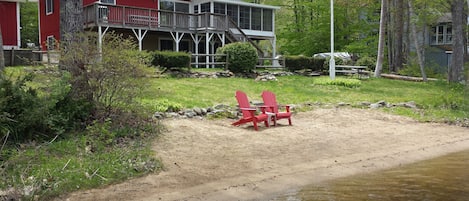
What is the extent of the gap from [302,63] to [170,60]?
8118mm

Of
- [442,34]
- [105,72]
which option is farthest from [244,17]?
[442,34]

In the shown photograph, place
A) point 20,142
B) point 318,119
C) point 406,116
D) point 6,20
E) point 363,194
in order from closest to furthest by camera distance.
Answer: point 363,194
point 20,142
point 318,119
point 406,116
point 6,20

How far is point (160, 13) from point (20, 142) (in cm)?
1837

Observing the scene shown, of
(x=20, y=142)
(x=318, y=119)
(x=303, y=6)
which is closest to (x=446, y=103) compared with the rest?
(x=318, y=119)

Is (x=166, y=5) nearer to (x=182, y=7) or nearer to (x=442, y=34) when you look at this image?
(x=182, y=7)

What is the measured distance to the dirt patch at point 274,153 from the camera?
667 cm

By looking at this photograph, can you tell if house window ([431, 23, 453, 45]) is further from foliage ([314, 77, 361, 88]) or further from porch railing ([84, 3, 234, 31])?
foliage ([314, 77, 361, 88])

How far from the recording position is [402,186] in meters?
7.03

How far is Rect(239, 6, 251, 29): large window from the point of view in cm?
3031

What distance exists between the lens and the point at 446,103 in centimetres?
1524

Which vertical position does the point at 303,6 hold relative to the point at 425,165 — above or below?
above

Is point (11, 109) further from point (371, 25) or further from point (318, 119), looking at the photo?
point (371, 25)

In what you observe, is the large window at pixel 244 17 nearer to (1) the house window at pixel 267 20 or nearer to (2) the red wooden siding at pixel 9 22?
(1) the house window at pixel 267 20

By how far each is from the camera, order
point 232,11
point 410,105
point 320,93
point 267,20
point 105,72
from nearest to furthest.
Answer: point 105,72 < point 410,105 < point 320,93 < point 232,11 < point 267,20
